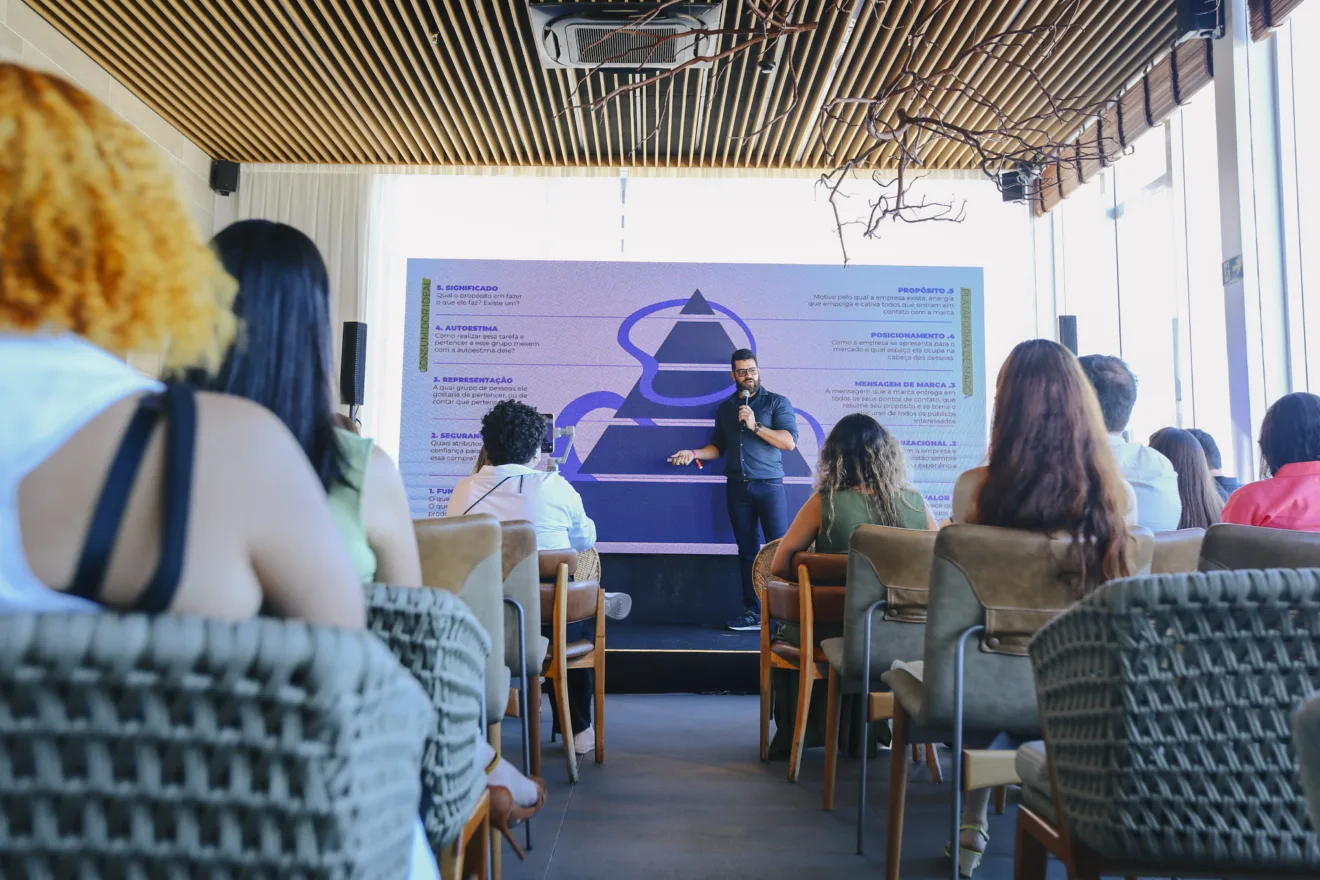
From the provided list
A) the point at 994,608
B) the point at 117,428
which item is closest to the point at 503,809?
the point at 117,428

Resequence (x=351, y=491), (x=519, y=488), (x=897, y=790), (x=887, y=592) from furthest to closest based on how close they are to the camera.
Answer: (x=519, y=488)
(x=887, y=592)
(x=897, y=790)
(x=351, y=491)

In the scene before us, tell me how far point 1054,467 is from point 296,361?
1.60 m

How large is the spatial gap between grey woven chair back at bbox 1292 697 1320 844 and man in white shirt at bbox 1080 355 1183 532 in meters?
2.41

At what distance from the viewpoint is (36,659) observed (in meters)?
0.55

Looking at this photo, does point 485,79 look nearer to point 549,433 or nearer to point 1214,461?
point 549,433

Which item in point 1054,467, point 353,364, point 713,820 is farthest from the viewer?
point 353,364

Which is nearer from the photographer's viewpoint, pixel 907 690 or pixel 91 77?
pixel 907 690

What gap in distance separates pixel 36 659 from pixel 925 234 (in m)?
7.75

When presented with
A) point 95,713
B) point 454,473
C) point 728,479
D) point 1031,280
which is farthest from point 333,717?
point 1031,280

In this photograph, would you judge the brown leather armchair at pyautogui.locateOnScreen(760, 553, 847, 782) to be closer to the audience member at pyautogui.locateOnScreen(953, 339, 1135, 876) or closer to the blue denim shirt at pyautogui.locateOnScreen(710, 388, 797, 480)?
the audience member at pyautogui.locateOnScreen(953, 339, 1135, 876)

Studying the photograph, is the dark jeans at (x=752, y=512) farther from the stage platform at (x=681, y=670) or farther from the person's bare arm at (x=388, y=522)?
the person's bare arm at (x=388, y=522)

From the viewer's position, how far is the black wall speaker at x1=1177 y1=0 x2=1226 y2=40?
495cm

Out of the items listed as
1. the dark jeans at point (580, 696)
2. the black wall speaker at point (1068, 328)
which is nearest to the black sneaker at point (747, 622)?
the dark jeans at point (580, 696)

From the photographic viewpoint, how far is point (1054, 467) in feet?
6.68
